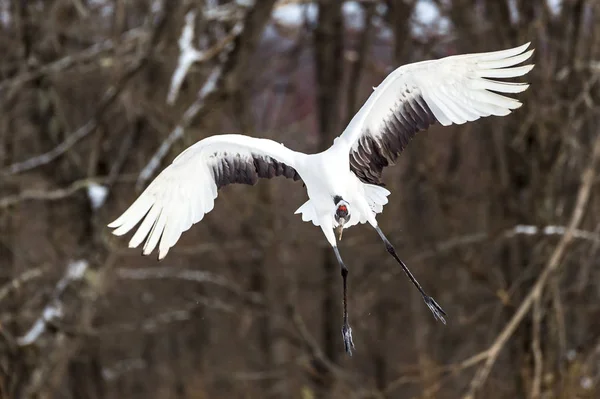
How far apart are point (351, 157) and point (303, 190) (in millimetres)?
7091

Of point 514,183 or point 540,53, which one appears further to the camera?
point 514,183

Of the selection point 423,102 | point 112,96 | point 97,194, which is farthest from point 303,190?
point 423,102

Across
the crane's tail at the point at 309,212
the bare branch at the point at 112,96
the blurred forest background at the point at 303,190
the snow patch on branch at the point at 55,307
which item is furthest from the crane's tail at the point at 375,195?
the snow patch on branch at the point at 55,307

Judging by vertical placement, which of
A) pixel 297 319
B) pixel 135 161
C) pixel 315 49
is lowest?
pixel 297 319

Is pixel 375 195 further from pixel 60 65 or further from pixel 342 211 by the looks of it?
pixel 60 65

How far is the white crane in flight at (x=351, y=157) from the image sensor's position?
4555 millimetres

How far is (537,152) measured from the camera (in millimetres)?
9031

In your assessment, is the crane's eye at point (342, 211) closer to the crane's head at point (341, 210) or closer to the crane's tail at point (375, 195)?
the crane's head at point (341, 210)

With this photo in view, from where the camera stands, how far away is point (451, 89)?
15.8 feet

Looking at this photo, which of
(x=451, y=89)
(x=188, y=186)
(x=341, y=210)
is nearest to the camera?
(x=341, y=210)

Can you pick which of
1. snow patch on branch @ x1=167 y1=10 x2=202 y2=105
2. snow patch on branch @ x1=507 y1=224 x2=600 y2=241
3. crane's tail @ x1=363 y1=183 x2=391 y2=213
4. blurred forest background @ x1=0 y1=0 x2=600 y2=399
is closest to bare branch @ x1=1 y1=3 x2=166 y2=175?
blurred forest background @ x1=0 y1=0 x2=600 y2=399

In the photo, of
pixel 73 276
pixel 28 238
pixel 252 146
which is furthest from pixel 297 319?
pixel 28 238

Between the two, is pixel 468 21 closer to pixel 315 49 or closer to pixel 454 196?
pixel 454 196

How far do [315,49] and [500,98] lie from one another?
9740mm
